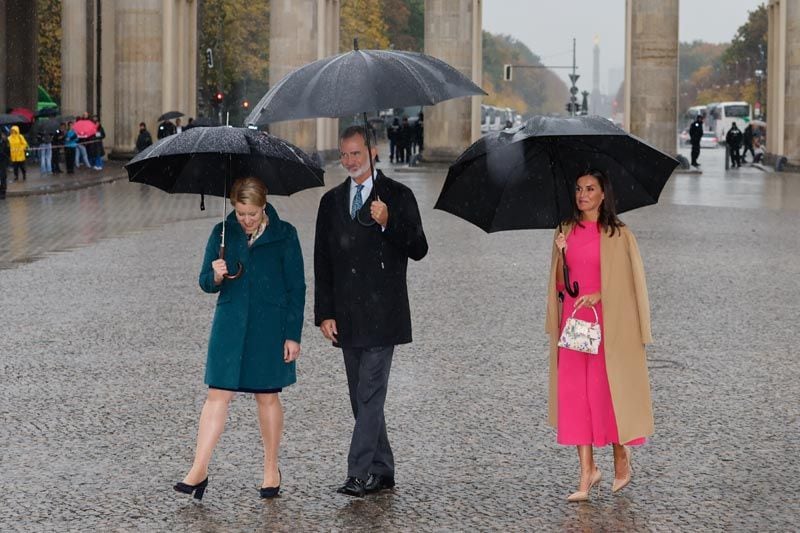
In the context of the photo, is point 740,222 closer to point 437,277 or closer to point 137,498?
point 437,277

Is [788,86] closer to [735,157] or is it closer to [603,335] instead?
[735,157]

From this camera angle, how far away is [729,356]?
12859 millimetres

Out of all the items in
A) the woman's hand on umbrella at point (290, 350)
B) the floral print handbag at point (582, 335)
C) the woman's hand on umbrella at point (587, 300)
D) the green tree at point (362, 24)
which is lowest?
the woman's hand on umbrella at point (290, 350)

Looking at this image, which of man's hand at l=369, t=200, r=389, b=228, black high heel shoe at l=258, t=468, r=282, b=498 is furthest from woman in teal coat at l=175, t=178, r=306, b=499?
man's hand at l=369, t=200, r=389, b=228

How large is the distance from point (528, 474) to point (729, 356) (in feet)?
15.3

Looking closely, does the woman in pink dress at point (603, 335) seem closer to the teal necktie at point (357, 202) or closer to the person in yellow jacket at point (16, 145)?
the teal necktie at point (357, 202)

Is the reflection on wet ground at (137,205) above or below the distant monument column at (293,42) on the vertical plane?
below

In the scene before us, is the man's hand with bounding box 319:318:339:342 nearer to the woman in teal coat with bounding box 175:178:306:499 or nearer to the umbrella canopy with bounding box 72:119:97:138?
the woman in teal coat with bounding box 175:178:306:499

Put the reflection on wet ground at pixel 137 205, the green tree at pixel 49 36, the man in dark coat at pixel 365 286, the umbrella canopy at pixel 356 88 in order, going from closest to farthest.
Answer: the umbrella canopy at pixel 356 88 → the man in dark coat at pixel 365 286 → the reflection on wet ground at pixel 137 205 → the green tree at pixel 49 36

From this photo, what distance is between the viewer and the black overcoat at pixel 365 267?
805 centimetres

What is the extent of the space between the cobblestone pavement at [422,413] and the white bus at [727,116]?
326 feet

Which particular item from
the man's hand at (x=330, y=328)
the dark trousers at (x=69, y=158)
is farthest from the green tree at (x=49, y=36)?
the man's hand at (x=330, y=328)

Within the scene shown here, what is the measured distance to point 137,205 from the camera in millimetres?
34344

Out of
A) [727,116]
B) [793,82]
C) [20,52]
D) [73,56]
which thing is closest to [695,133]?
[793,82]
